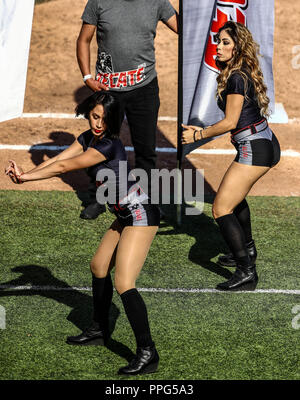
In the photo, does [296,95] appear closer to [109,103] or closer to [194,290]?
[194,290]

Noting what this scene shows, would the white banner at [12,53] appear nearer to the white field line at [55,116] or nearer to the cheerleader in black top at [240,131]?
the cheerleader in black top at [240,131]

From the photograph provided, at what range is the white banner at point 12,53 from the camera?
623 centimetres

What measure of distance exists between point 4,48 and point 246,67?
216cm

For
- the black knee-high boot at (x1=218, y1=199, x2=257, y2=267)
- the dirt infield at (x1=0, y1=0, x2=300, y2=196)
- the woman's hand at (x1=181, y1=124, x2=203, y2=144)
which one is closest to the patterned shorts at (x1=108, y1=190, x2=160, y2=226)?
the woman's hand at (x1=181, y1=124, x2=203, y2=144)

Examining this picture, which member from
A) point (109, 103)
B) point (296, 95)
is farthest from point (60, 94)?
point (109, 103)

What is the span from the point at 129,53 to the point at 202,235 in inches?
85.0

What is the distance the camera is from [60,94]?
43.9 ft

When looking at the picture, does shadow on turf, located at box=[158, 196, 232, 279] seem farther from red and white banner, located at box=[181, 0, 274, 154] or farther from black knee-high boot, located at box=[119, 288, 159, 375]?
black knee-high boot, located at box=[119, 288, 159, 375]

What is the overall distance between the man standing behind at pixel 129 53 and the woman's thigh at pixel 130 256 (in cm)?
263

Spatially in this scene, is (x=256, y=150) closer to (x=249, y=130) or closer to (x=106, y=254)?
(x=249, y=130)

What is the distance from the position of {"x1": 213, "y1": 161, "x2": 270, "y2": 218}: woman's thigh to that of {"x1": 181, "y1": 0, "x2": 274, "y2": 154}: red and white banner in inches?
58.7

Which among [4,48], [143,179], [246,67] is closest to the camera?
[4,48]

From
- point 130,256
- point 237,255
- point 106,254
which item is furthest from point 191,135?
point 130,256

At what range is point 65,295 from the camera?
6957mm
